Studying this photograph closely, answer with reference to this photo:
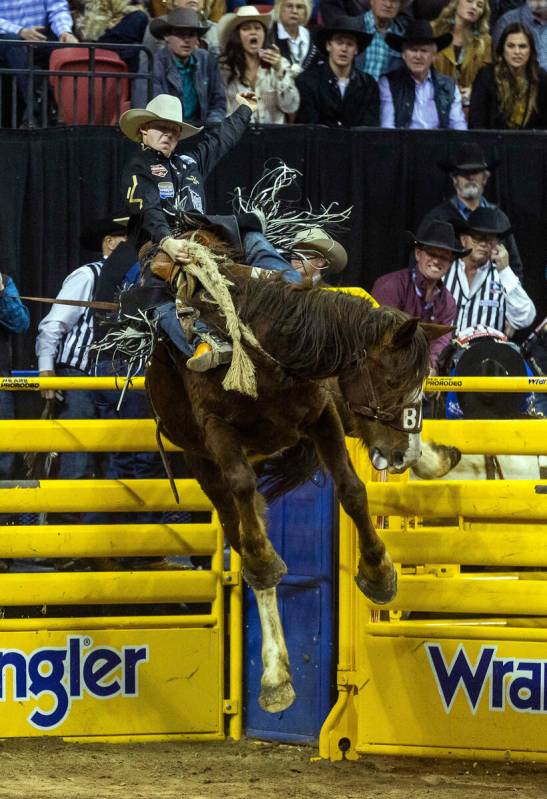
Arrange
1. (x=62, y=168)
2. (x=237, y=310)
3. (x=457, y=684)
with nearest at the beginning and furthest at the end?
1. (x=237, y=310)
2. (x=457, y=684)
3. (x=62, y=168)

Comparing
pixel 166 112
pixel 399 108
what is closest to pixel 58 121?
pixel 399 108

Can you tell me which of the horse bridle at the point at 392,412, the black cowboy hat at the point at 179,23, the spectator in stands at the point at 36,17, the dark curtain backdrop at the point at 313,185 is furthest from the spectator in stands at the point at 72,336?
the horse bridle at the point at 392,412

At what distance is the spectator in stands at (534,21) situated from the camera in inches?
406

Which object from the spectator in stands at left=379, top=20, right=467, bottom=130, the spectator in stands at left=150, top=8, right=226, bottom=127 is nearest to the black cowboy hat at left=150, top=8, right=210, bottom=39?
the spectator in stands at left=150, top=8, right=226, bottom=127

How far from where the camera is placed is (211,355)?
17.7ft

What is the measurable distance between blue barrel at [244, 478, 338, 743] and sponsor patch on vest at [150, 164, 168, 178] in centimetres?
155

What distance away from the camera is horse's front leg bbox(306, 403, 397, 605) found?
5.49m

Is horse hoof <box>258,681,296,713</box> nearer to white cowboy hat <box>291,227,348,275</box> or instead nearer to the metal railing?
white cowboy hat <box>291,227,348,275</box>

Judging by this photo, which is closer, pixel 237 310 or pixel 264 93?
pixel 237 310

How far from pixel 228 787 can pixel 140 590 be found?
0.98m

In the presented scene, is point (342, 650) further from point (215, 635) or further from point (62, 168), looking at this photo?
point (62, 168)

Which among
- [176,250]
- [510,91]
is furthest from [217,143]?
[510,91]

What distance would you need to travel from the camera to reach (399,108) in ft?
31.9

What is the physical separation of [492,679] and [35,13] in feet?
19.9
